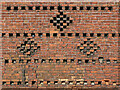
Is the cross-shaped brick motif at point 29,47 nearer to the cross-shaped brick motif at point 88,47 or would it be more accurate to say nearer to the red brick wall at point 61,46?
the red brick wall at point 61,46

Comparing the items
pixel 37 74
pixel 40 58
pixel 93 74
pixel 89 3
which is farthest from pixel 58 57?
pixel 89 3

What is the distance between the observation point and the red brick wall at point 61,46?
3162mm

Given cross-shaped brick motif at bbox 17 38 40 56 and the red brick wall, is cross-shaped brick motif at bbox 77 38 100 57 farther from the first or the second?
cross-shaped brick motif at bbox 17 38 40 56

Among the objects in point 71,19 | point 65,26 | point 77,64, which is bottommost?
point 77,64

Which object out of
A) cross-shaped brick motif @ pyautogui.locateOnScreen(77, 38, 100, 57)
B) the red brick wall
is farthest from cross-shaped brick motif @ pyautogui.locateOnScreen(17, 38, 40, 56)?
cross-shaped brick motif @ pyautogui.locateOnScreen(77, 38, 100, 57)

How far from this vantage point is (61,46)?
3.19 m

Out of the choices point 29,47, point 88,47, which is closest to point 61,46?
point 88,47

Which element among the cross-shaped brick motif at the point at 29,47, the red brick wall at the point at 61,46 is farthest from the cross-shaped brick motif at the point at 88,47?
the cross-shaped brick motif at the point at 29,47

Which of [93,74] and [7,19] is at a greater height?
[7,19]

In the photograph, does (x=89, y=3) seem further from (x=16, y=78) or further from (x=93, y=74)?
(x=16, y=78)

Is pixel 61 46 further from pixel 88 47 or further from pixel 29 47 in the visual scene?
pixel 29 47

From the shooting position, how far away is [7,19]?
319 centimetres

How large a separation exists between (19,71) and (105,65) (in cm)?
259

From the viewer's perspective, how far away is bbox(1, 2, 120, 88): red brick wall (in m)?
3.16
